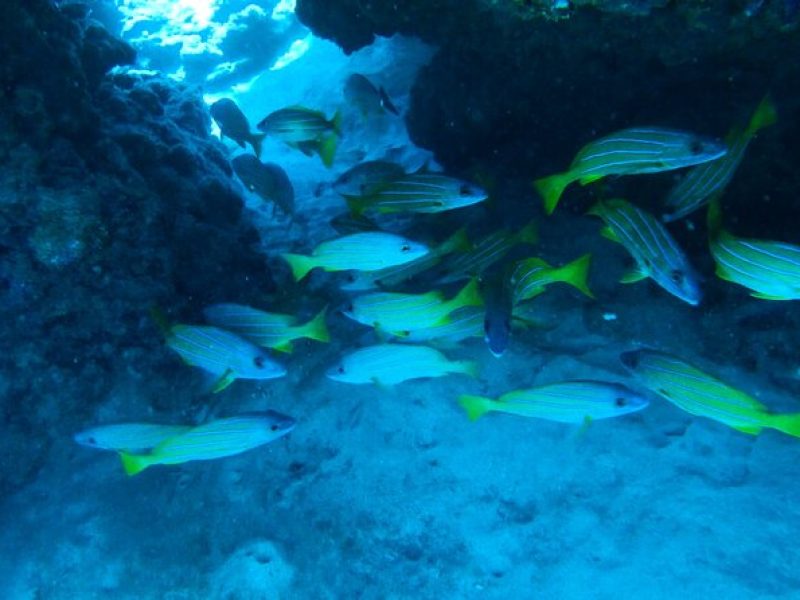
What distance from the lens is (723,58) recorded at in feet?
18.1

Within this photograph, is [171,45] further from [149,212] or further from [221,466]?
[221,466]

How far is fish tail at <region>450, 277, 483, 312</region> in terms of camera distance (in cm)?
377

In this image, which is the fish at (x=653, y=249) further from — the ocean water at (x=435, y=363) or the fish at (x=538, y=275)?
the fish at (x=538, y=275)

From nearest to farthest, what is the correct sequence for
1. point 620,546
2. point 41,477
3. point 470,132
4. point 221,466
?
point 620,546, point 221,466, point 41,477, point 470,132

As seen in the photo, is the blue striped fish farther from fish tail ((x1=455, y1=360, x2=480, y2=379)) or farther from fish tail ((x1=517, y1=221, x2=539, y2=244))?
fish tail ((x1=517, y1=221, x2=539, y2=244))

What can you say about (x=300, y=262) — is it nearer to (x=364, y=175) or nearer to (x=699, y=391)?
(x=364, y=175)

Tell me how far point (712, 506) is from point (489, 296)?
2.26 m

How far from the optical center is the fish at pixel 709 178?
12.2ft

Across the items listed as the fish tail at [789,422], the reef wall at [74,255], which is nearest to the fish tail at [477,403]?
the fish tail at [789,422]

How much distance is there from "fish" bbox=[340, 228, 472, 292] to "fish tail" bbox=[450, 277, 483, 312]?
0.51 meters

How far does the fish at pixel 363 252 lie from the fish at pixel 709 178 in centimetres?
200

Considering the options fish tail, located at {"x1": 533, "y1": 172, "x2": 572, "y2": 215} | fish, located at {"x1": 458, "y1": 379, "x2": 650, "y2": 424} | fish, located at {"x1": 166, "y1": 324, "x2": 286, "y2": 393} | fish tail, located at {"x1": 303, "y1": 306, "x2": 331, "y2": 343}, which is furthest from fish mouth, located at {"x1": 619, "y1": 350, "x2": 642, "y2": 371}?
fish, located at {"x1": 166, "y1": 324, "x2": 286, "y2": 393}

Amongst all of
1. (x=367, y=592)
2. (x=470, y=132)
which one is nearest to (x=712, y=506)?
(x=367, y=592)

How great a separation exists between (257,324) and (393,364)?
118 cm
